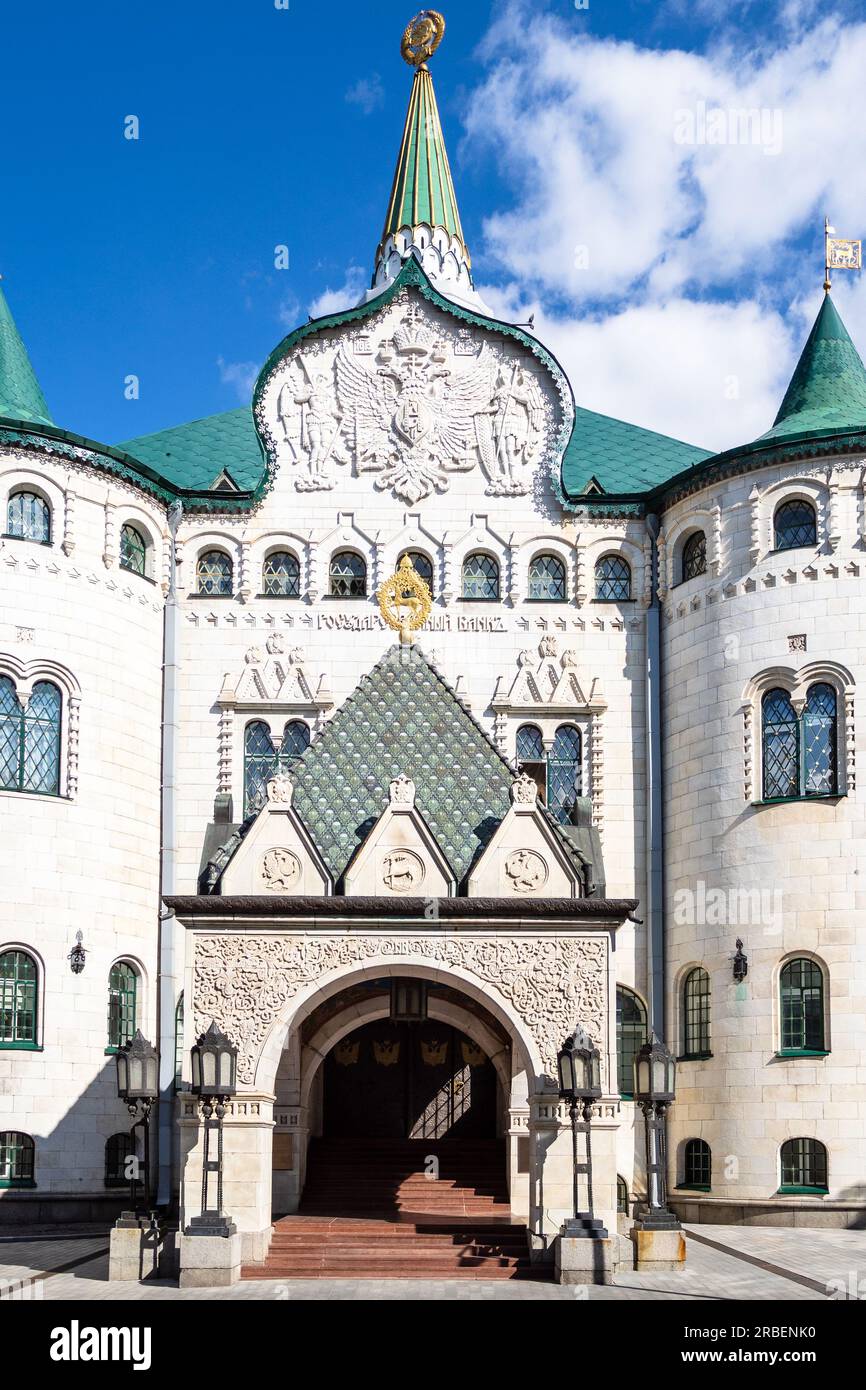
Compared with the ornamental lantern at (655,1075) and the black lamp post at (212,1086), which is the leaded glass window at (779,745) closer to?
the ornamental lantern at (655,1075)

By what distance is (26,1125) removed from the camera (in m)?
27.9

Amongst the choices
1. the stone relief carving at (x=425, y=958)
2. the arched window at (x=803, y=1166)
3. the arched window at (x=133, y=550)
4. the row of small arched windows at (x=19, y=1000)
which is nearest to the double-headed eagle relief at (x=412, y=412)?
the arched window at (x=133, y=550)

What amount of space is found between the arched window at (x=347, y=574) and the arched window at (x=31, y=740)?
18.5 feet

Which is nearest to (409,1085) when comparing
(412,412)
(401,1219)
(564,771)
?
(401,1219)

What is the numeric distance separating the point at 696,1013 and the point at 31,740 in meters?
12.2

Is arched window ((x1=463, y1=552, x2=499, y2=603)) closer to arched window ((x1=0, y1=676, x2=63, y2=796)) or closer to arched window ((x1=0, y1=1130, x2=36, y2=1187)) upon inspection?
arched window ((x1=0, y1=676, x2=63, y2=796))

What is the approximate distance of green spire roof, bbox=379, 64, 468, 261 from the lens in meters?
38.7

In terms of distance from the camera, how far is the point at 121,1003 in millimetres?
29547

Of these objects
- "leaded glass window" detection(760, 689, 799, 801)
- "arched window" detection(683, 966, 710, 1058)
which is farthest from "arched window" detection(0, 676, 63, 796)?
"leaded glass window" detection(760, 689, 799, 801)

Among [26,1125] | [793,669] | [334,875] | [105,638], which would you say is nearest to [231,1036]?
[334,875]

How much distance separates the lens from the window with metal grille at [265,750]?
31.2 metres

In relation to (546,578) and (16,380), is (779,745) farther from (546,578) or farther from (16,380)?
(16,380)

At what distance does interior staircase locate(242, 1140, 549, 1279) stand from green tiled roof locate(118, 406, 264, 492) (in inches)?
495
